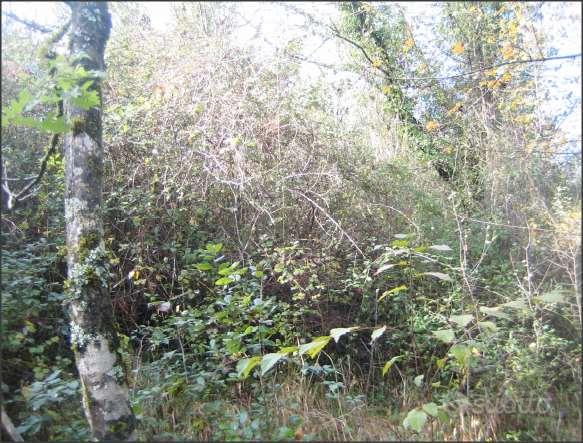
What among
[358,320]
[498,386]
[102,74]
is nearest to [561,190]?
[498,386]

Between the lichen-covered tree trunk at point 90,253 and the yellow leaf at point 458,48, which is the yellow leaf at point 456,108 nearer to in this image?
the yellow leaf at point 458,48

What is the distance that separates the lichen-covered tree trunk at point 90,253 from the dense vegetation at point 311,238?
8.5 inches

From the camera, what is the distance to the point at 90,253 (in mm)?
3055

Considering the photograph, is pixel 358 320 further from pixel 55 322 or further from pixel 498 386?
pixel 55 322

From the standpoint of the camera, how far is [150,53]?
595 cm

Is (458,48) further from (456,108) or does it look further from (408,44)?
(408,44)

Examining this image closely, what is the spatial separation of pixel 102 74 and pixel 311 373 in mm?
2788

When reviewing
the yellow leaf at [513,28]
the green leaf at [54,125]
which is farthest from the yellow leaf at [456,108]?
the green leaf at [54,125]

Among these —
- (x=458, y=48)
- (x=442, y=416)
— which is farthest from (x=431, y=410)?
(x=458, y=48)

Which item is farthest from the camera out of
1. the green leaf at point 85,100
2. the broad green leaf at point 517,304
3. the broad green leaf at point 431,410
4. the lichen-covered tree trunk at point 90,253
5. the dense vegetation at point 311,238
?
the broad green leaf at point 517,304

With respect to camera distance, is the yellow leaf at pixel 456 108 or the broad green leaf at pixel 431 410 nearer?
the broad green leaf at pixel 431 410

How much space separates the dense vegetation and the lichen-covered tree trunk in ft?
0.71

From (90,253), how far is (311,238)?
2.64 metres

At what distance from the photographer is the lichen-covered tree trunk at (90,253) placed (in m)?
2.92
